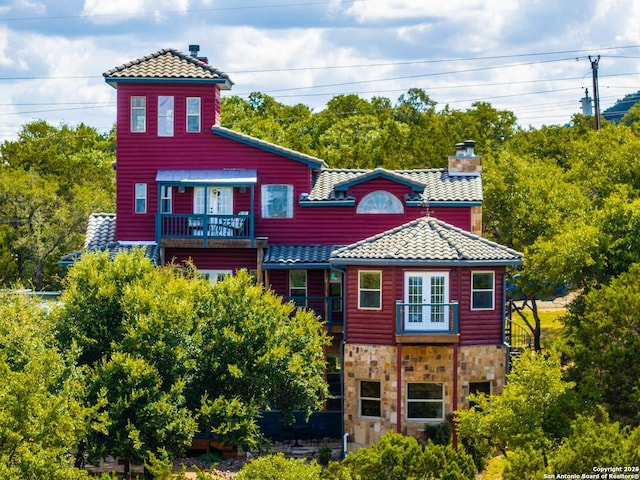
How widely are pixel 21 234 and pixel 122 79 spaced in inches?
816

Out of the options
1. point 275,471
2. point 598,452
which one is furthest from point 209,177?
point 598,452

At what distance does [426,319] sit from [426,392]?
8.39 feet

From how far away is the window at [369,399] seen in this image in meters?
40.0

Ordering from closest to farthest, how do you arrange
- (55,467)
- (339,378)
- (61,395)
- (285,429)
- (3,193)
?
(55,467), (61,395), (285,429), (339,378), (3,193)

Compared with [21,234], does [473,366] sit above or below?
below

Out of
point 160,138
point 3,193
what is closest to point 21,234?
point 3,193

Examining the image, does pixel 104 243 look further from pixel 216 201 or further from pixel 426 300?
pixel 426 300

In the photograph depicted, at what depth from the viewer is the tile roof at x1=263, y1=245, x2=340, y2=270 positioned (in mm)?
44938

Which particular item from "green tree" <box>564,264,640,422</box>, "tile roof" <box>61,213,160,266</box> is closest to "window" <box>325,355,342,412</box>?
"tile roof" <box>61,213,160,266</box>

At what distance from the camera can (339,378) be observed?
45.3 meters

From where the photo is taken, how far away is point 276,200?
47219 mm

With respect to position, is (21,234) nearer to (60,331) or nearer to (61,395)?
(60,331)

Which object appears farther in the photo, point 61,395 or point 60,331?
point 60,331

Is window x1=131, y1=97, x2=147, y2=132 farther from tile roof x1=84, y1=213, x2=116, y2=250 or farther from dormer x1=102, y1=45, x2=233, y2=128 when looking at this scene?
tile roof x1=84, y1=213, x2=116, y2=250
